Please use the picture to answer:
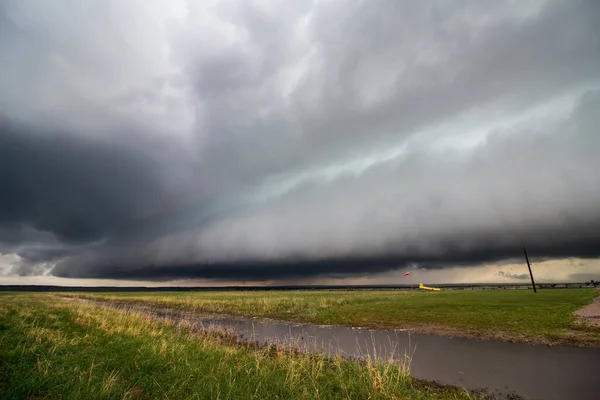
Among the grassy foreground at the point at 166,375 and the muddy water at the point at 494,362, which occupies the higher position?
the grassy foreground at the point at 166,375

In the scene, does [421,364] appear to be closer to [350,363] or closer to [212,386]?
[350,363]

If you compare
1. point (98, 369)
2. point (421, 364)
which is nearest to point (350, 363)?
point (421, 364)

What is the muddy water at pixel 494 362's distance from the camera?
1412 centimetres

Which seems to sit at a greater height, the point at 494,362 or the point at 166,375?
the point at 166,375

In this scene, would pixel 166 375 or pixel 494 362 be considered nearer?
pixel 166 375

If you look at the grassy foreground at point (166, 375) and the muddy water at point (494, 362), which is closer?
the grassy foreground at point (166, 375)

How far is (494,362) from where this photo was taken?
1825 cm

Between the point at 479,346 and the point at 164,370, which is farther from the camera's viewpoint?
the point at 479,346

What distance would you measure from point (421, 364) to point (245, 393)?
12466 millimetres

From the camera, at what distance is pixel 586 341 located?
2266 cm

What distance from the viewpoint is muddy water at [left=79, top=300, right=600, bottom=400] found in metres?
14.1

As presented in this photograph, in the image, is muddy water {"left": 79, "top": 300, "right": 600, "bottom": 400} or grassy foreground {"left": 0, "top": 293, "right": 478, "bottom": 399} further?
muddy water {"left": 79, "top": 300, "right": 600, "bottom": 400}

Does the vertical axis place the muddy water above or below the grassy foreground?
below

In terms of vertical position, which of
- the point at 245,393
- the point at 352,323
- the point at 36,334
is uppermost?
the point at 36,334
